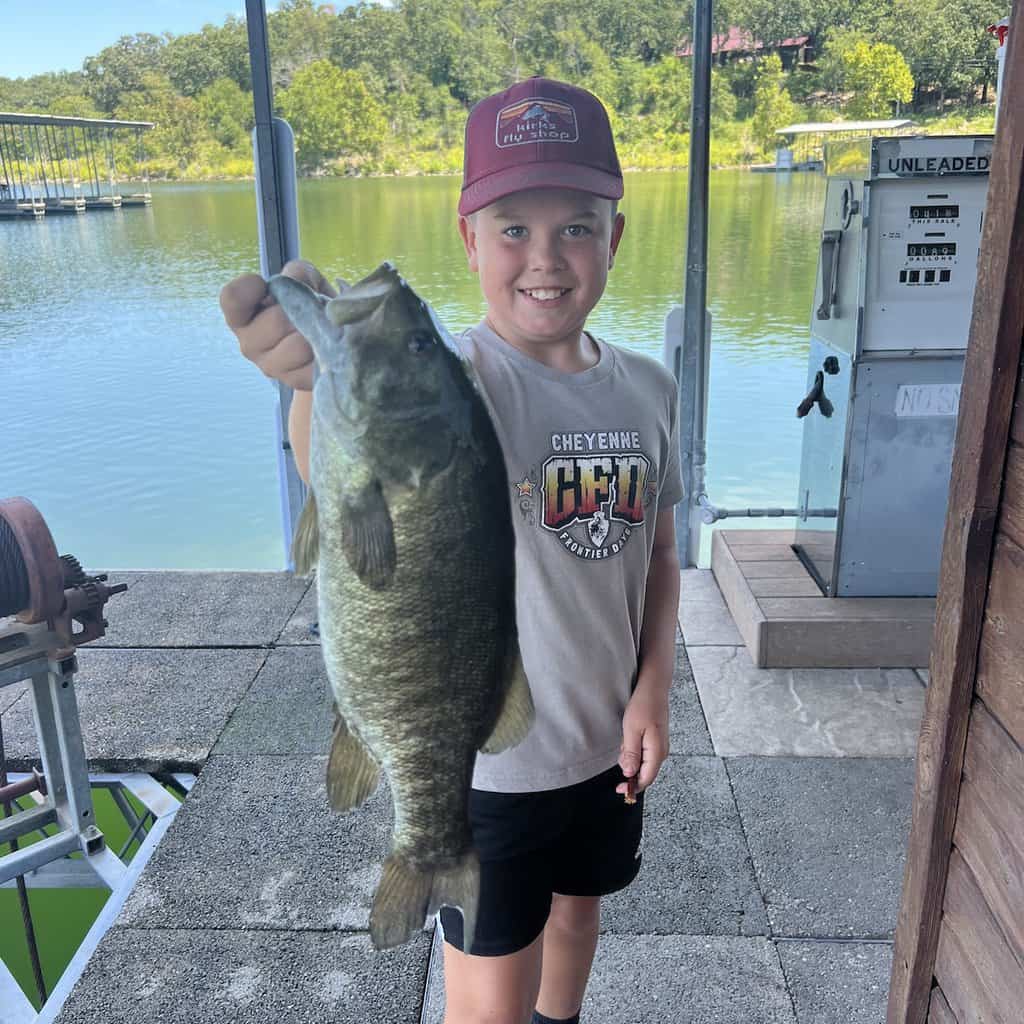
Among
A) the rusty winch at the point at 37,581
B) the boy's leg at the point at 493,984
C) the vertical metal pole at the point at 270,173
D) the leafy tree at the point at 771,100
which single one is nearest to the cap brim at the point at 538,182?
the boy's leg at the point at 493,984

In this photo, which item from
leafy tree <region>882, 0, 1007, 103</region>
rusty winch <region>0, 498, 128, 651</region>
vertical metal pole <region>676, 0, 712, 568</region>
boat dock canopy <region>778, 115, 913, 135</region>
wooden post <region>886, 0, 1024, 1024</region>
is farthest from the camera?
boat dock canopy <region>778, 115, 913, 135</region>

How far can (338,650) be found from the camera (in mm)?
1120

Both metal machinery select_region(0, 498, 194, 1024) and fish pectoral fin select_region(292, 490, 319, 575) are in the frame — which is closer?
fish pectoral fin select_region(292, 490, 319, 575)

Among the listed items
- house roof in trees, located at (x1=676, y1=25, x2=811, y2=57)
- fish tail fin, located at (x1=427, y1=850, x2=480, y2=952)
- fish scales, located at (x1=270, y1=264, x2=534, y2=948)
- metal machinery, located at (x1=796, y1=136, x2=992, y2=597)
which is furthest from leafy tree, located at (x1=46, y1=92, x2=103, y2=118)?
house roof in trees, located at (x1=676, y1=25, x2=811, y2=57)

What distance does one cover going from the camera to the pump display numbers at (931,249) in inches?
155

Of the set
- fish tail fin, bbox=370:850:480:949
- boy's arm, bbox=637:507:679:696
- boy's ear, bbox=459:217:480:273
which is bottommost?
fish tail fin, bbox=370:850:480:949

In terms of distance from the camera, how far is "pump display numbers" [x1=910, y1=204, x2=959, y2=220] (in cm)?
390

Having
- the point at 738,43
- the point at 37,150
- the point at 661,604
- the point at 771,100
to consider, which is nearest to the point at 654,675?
the point at 661,604

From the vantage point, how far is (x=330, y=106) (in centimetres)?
177

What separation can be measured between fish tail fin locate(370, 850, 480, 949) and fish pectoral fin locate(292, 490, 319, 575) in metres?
0.48

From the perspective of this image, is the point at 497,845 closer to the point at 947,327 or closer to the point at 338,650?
the point at 338,650

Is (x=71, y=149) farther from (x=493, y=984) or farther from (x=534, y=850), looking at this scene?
(x=493, y=984)

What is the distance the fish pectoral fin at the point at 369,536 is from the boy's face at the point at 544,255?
1.86ft

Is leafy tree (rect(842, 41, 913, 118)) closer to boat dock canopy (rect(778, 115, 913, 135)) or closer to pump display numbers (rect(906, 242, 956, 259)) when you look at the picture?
boat dock canopy (rect(778, 115, 913, 135))
